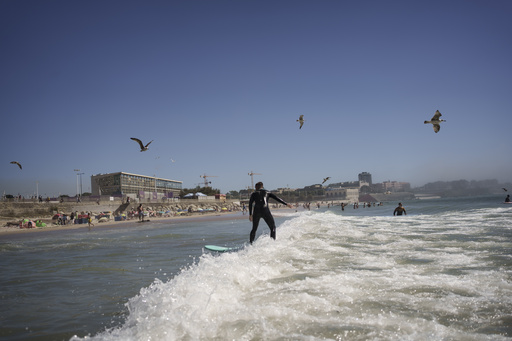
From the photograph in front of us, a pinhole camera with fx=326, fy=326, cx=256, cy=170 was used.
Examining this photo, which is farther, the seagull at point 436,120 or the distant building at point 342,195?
the distant building at point 342,195

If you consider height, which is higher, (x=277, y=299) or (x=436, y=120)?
(x=436, y=120)

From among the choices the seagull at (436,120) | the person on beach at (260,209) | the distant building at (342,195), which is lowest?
the distant building at (342,195)

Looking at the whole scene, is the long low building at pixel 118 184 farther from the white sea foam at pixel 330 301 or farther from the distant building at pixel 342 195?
the distant building at pixel 342 195

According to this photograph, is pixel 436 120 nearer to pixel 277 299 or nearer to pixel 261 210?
pixel 261 210

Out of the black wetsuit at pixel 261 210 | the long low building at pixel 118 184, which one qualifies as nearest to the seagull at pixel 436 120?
the black wetsuit at pixel 261 210

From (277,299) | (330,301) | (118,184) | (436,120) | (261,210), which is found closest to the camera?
(330,301)

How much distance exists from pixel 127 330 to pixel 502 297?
4.28 meters

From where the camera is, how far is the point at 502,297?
394 cm

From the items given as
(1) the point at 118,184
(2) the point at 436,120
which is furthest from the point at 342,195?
(2) the point at 436,120

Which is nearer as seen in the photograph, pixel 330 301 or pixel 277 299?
pixel 330 301

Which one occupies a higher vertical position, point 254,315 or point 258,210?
point 258,210

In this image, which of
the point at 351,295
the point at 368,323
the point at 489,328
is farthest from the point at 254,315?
the point at 489,328

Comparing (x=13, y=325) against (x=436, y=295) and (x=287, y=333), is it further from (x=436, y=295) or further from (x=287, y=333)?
(x=436, y=295)

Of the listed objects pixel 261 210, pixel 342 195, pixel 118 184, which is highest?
pixel 118 184
